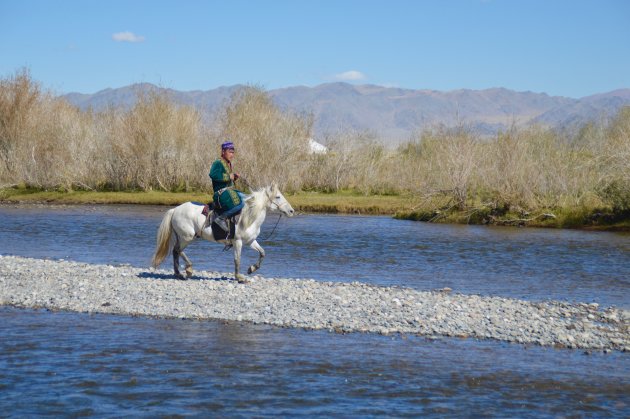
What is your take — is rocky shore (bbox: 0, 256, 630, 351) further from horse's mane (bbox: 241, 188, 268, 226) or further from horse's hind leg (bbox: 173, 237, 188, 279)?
horse's mane (bbox: 241, 188, 268, 226)

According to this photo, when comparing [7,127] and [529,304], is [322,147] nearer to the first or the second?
[7,127]

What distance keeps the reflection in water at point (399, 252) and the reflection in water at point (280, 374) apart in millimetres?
5811

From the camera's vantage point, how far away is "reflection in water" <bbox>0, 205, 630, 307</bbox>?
18.5 metres

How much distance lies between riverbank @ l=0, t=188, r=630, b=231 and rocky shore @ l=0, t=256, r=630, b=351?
1698 cm

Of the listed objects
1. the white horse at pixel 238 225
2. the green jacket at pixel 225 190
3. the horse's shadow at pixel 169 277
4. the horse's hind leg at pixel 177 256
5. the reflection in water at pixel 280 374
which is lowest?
the reflection in water at pixel 280 374

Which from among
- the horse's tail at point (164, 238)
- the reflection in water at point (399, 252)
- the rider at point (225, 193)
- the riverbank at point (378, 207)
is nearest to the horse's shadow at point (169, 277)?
the horse's tail at point (164, 238)

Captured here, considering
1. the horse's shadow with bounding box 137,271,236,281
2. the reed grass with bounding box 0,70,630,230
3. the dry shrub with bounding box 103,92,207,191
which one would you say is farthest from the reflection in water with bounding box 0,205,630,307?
the dry shrub with bounding box 103,92,207,191

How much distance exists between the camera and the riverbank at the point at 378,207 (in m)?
31.7

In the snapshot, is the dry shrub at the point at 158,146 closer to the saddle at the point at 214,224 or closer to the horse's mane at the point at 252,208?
the saddle at the point at 214,224

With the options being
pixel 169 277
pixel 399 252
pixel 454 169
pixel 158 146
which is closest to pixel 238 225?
pixel 169 277

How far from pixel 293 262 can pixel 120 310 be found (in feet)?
26.8

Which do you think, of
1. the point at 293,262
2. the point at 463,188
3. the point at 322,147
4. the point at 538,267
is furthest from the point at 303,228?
the point at 322,147

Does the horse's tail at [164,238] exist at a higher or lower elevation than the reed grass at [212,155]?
lower

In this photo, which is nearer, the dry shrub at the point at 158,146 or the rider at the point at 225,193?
the rider at the point at 225,193
